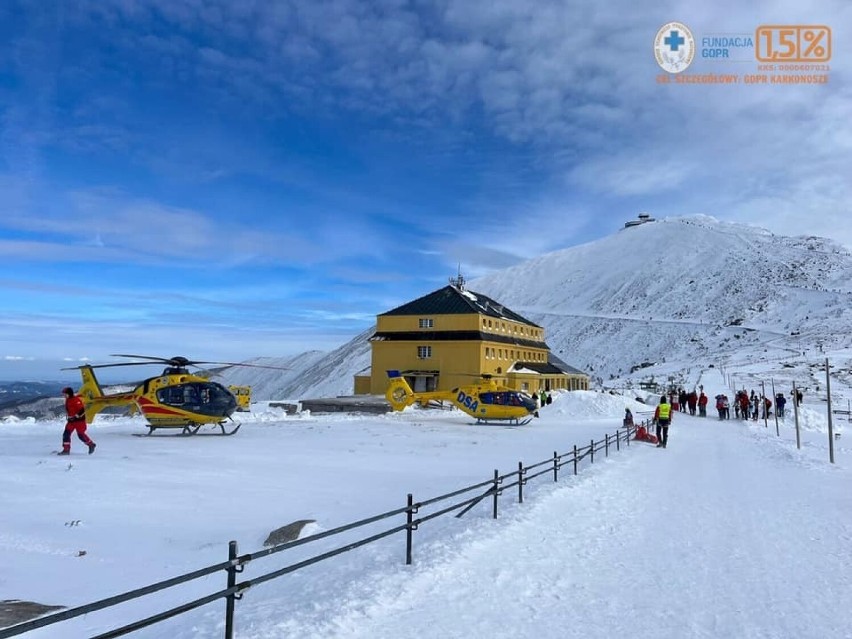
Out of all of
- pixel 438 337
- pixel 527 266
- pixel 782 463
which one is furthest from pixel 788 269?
pixel 782 463

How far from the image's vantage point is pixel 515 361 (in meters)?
57.1

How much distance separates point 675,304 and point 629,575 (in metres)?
117

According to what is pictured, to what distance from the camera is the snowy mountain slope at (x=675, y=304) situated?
85.6 metres

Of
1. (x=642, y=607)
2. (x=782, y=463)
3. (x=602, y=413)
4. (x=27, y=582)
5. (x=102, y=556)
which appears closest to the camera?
(x=642, y=607)

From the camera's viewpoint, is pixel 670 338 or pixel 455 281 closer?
pixel 455 281

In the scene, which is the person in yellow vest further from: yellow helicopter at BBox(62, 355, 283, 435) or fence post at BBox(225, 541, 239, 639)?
fence post at BBox(225, 541, 239, 639)

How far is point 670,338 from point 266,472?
96.4 meters

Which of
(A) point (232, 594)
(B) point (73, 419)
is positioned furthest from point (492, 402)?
(A) point (232, 594)

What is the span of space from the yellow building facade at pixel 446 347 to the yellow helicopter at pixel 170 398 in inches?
1053

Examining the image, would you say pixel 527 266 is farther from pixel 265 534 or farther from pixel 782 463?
pixel 265 534

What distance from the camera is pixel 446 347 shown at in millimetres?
50406

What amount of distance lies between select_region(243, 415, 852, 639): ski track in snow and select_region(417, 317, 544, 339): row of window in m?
39.6

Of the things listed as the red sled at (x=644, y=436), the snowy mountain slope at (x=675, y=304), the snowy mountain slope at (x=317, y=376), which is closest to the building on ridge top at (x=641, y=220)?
the snowy mountain slope at (x=675, y=304)

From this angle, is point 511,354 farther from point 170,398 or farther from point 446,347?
point 170,398
